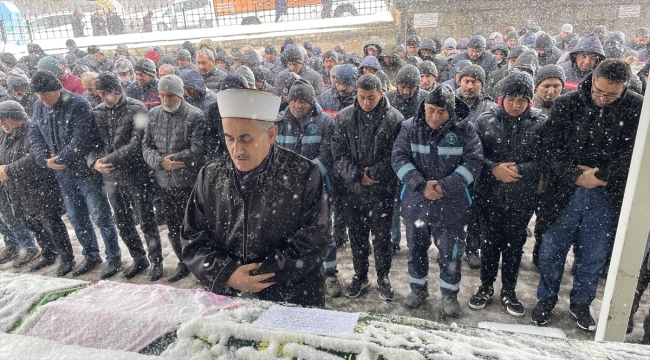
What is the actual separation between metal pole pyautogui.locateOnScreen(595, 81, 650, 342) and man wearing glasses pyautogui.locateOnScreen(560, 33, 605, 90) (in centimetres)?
352

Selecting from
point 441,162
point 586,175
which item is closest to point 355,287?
point 441,162

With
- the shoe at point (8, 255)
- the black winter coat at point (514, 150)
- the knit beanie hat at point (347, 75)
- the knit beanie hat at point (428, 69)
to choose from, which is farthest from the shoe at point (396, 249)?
the shoe at point (8, 255)

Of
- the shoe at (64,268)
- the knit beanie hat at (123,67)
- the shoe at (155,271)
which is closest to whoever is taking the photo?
the shoe at (155,271)

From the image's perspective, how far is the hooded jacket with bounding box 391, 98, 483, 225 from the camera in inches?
137

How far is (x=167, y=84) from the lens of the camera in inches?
168

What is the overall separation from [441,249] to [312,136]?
1.71 m

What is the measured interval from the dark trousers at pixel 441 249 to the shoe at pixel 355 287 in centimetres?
58

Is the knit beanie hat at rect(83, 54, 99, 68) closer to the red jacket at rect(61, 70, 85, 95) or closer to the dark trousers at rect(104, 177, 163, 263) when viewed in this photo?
the red jacket at rect(61, 70, 85, 95)

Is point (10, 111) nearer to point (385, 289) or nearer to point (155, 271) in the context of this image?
point (155, 271)

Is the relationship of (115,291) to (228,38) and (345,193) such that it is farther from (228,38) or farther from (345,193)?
(228,38)

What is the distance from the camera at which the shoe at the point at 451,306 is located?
12.5 ft

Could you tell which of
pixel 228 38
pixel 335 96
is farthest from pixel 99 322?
pixel 228 38

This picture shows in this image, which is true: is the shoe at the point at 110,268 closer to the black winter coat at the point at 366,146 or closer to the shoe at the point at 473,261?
the black winter coat at the point at 366,146

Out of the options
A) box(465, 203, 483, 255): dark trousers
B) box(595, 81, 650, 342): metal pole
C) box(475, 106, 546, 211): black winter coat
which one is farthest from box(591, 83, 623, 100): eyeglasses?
box(465, 203, 483, 255): dark trousers
